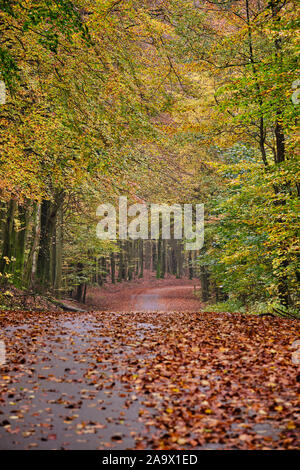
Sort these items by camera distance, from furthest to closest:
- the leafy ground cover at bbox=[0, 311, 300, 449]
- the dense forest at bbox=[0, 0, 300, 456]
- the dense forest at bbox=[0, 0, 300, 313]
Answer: the dense forest at bbox=[0, 0, 300, 313]
the dense forest at bbox=[0, 0, 300, 456]
the leafy ground cover at bbox=[0, 311, 300, 449]

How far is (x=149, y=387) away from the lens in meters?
5.88

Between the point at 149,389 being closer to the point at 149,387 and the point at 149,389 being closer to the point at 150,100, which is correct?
the point at 149,387

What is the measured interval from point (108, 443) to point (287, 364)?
370 cm

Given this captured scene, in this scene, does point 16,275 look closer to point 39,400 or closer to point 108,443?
point 39,400

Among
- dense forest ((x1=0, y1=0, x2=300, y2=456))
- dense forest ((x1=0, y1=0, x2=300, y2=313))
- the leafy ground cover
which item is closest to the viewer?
the leafy ground cover

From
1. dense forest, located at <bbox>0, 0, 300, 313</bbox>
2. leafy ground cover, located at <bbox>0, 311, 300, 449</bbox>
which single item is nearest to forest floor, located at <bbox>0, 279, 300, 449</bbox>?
leafy ground cover, located at <bbox>0, 311, 300, 449</bbox>

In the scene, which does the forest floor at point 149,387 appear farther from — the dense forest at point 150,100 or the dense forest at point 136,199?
the dense forest at point 150,100

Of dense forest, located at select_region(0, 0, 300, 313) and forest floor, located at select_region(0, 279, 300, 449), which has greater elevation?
dense forest, located at select_region(0, 0, 300, 313)

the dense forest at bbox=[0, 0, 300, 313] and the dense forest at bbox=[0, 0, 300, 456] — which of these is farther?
the dense forest at bbox=[0, 0, 300, 313]

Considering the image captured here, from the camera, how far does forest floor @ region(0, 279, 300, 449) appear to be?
14.6 ft

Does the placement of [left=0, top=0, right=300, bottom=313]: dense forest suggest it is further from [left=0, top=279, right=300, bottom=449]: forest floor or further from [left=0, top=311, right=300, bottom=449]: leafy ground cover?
[left=0, top=311, right=300, bottom=449]: leafy ground cover

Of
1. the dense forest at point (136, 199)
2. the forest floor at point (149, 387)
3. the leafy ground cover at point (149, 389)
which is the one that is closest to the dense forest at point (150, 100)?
the dense forest at point (136, 199)

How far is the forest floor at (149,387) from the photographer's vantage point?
4449 millimetres

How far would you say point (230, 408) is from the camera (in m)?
5.18
